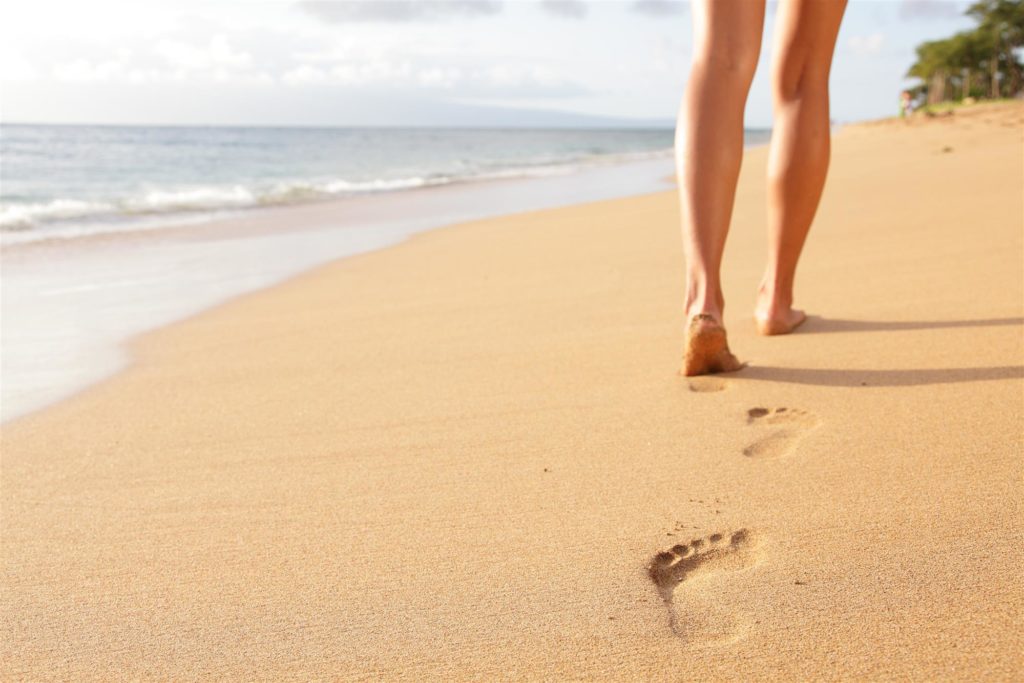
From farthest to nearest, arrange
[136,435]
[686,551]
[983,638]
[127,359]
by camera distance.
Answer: [127,359], [136,435], [686,551], [983,638]

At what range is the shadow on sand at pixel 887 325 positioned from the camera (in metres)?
2.25

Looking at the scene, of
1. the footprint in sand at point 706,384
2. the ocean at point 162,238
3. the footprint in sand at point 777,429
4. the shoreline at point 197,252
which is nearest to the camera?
the footprint in sand at point 777,429

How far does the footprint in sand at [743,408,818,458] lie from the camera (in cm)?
157

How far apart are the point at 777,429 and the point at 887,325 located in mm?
840

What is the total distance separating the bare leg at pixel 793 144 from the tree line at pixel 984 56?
44039 mm

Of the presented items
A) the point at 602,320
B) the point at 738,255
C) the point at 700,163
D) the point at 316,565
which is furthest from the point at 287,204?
the point at 316,565

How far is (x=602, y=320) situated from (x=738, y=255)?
47.2 inches

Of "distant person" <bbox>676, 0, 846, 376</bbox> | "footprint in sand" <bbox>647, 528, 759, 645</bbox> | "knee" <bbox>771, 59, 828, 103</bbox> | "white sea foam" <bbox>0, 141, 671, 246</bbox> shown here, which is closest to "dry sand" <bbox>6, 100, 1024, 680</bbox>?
"footprint in sand" <bbox>647, 528, 759, 645</bbox>

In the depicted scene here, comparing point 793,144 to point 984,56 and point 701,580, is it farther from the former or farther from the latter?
point 984,56

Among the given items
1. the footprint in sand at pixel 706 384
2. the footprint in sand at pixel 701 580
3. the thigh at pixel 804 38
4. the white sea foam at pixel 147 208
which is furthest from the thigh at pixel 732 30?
the white sea foam at pixel 147 208

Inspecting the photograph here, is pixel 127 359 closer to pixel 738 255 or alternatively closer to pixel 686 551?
pixel 686 551

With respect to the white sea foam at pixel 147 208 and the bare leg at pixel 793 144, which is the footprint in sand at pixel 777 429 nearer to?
the bare leg at pixel 793 144

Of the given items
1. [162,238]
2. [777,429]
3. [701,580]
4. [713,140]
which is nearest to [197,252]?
[162,238]

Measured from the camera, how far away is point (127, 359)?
2648mm
